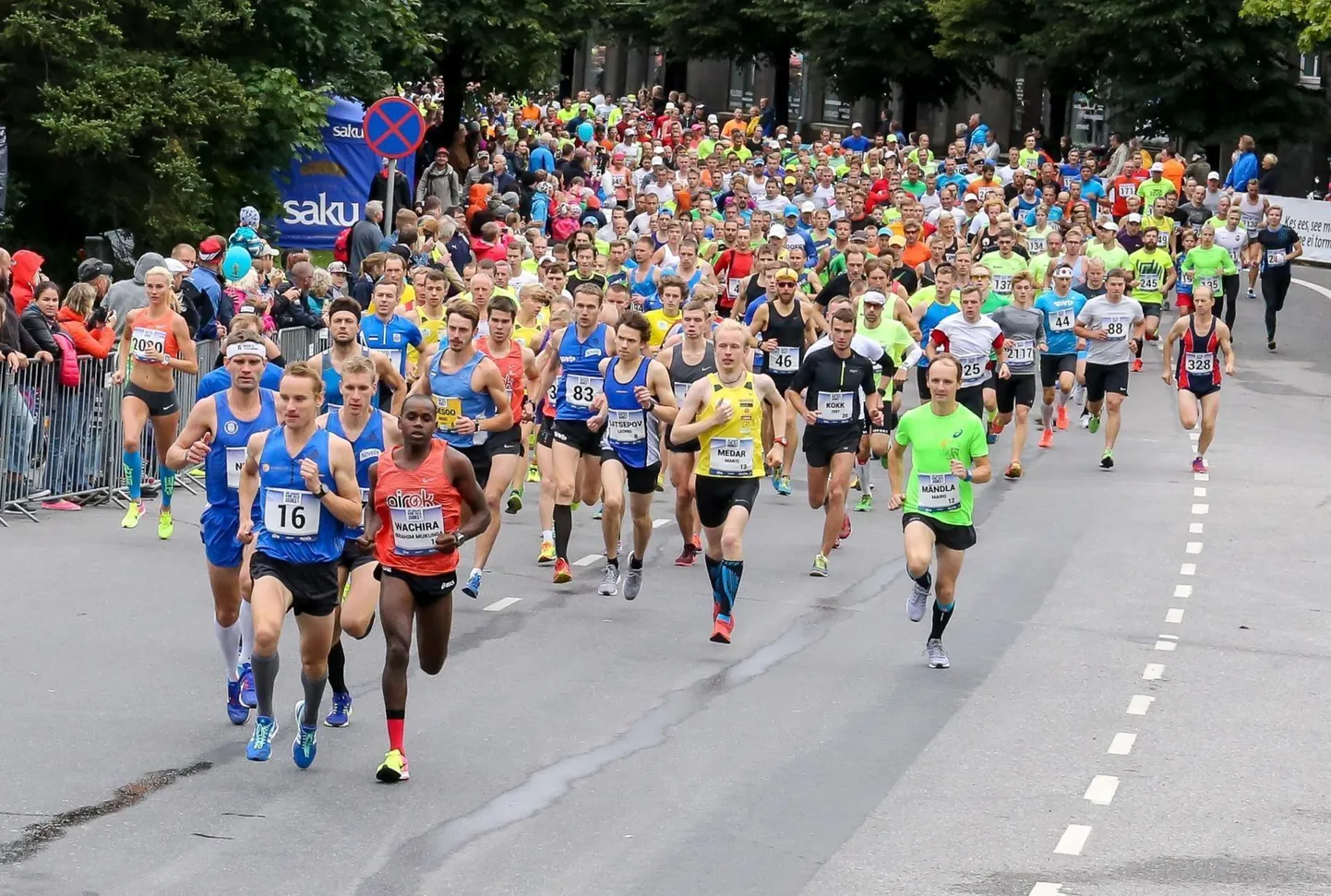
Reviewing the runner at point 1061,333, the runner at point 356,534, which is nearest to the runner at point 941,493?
the runner at point 356,534

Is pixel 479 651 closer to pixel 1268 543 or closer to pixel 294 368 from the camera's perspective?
pixel 294 368

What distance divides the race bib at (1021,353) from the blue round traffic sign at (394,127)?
633cm

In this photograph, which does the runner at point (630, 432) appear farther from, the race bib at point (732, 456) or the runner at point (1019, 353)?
the runner at point (1019, 353)

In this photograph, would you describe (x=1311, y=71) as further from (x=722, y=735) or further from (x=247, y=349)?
(x=247, y=349)

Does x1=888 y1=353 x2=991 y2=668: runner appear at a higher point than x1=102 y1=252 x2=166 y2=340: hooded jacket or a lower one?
lower

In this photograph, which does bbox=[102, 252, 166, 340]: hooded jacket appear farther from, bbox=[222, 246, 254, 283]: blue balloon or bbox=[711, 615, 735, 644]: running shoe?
bbox=[711, 615, 735, 644]: running shoe

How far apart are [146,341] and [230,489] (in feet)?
16.5

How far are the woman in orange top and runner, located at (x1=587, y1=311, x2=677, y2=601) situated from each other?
120 inches

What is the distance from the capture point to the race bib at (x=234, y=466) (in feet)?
35.1

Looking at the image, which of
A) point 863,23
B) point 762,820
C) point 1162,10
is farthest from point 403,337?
point 863,23

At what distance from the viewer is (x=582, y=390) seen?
14.9m

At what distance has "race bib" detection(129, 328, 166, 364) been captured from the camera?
15477 millimetres

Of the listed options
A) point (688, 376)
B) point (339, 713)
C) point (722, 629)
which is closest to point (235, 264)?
point (688, 376)

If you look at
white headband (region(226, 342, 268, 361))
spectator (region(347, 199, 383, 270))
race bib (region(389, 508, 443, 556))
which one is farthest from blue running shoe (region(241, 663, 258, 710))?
spectator (region(347, 199, 383, 270))
